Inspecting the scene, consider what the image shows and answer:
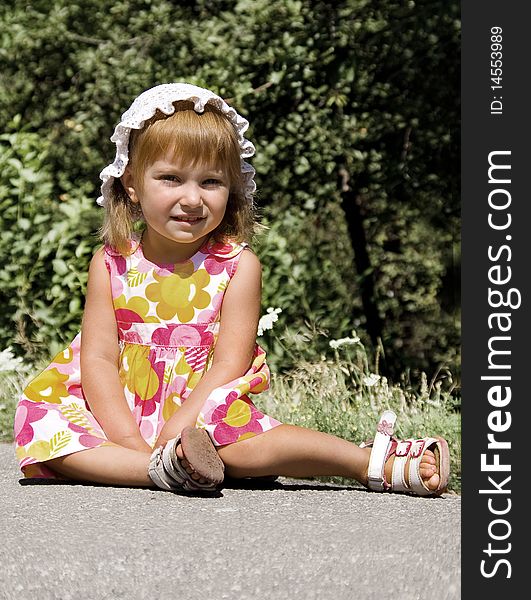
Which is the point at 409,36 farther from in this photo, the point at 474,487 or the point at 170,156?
the point at 474,487

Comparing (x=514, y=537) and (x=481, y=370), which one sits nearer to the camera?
(x=514, y=537)

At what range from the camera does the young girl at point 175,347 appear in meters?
3.03

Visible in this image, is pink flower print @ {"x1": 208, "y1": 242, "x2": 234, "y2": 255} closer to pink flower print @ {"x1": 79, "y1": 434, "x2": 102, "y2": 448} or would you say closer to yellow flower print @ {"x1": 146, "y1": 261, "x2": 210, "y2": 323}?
yellow flower print @ {"x1": 146, "y1": 261, "x2": 210, "y2": 323}

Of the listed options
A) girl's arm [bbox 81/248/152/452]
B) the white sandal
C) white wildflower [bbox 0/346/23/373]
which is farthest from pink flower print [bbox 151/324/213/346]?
white wildflower [bbox 0/346/23/373]

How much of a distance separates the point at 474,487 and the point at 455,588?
1.61ft

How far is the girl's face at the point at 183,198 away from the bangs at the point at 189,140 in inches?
0.9

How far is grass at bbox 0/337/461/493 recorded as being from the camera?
3752 mm

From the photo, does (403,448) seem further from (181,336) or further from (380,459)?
(181,336)

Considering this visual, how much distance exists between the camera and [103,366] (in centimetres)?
330

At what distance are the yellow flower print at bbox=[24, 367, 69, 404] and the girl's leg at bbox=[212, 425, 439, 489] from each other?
66cm

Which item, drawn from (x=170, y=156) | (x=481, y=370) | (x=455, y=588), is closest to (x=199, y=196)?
(x=170, y=156)

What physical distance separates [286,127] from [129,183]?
2.70 m

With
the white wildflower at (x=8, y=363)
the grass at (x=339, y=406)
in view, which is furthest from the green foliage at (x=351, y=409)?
the white wildflower at (x=8, y=363)

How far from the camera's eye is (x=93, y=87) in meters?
6.29
